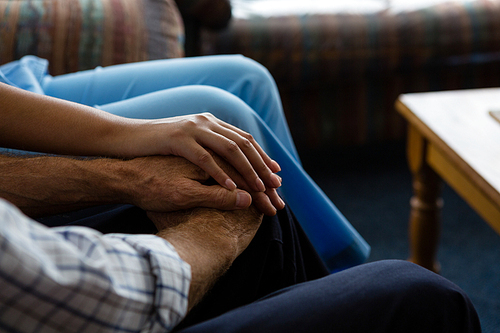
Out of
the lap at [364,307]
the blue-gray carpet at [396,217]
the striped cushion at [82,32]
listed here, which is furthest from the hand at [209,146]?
the blue-gray carpet at [396,217]

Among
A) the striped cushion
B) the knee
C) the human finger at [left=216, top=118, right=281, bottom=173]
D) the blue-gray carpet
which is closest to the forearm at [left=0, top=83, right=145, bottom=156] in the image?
the human finger at [left=216, top=118, right=281, bottom=173]

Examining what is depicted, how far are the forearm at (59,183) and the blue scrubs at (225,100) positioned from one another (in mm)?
138

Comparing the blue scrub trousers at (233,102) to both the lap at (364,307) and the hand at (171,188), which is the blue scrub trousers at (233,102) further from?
the lap at (364,307)

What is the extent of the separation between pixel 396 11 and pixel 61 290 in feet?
5.65

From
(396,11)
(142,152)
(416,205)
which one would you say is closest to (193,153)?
(142,152)

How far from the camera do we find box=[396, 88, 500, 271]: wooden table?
77 centimetres

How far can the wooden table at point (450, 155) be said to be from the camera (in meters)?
0.77

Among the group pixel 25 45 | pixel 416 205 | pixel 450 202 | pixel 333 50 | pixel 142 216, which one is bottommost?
pixel 450 202

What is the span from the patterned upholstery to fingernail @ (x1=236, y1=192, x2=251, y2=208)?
4.02 ft

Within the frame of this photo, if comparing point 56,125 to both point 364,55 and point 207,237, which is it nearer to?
point 207,237

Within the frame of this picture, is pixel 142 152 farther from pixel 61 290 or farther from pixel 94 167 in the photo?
pixel 61 290

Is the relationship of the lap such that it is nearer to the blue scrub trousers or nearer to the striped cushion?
the blue scrub trousers

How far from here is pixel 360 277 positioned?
42 cm

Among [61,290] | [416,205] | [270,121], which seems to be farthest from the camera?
[416,205]
